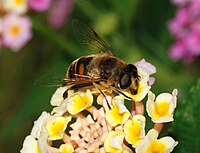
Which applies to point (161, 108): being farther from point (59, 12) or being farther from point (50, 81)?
point (59, 12)

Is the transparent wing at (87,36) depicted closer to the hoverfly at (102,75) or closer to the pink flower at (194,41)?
the hoverfly at (102,75)

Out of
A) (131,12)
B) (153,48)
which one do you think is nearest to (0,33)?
(131,12)

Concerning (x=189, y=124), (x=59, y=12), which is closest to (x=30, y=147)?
(x=189, y=124)

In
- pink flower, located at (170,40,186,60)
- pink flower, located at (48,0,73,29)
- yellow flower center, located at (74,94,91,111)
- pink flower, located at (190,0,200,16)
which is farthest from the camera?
pink flower, located at (48,0,73,29)

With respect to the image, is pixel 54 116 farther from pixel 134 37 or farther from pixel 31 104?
pixel 134 37

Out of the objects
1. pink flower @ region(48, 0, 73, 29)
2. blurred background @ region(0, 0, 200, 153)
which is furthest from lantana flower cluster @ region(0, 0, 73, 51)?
pink flower @ region(48, 0, 73, 29)

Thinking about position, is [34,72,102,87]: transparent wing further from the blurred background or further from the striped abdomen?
the blurred background
